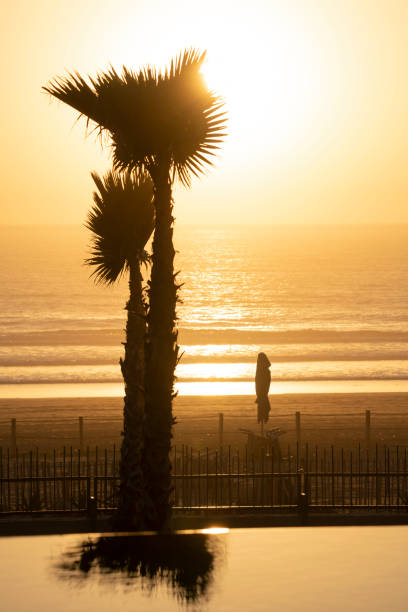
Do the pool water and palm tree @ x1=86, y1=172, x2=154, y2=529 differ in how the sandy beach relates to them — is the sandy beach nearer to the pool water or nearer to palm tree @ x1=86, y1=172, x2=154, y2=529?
palm tree @ x1=86, y1=172, x2=154, y2=529

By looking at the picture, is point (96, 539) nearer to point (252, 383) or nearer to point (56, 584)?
point (56, 584)

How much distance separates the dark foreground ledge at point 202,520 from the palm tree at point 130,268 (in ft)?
2.41

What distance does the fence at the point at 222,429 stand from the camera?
27.7 m

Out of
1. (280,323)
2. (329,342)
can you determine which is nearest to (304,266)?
(280,323)

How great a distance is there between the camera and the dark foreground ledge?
1525cm

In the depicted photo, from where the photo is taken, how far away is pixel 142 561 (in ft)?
36.0

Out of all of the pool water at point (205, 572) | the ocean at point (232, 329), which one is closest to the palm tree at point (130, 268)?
the pool water at point (205, 572)

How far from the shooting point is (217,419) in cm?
3275

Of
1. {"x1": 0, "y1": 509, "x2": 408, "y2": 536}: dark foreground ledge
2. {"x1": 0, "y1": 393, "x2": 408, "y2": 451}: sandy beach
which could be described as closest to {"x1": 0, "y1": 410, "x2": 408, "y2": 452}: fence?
{"x1": 0, "y1": 393, "x2": 408, "y2": 451}: sandy beach

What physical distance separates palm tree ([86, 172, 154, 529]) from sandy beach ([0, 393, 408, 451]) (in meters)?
10.6

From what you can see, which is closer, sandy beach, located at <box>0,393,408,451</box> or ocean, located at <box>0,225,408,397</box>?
sandy beach, located at <box>0,393,408,451</box>

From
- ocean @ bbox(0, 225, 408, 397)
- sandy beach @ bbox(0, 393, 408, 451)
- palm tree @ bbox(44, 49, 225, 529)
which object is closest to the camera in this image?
palm tree @ bbox(44, 49, 225, 529)

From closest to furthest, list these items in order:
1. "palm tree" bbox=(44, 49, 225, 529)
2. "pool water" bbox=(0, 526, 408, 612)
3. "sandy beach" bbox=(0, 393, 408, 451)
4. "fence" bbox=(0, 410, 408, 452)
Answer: "pool water" bbox=(0, 526, 408, 612), "palm tree" bbox=(44, 49, 225, 529), "fence" bbox=(0, 410, 408, 452), "sandy beach" bbox=(0, 393, 408, 451)

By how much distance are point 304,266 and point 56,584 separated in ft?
555
